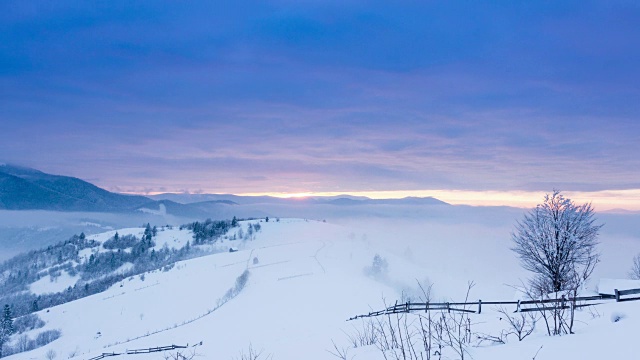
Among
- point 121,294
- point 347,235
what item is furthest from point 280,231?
point 121,294

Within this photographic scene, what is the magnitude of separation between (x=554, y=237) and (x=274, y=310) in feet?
120

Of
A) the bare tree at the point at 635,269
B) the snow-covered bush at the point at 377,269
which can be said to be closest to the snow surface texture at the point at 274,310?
the snow-covered bush at the point at 377,269

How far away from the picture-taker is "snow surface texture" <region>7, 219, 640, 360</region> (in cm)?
896

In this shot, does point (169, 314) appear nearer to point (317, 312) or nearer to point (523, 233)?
point (317, 312)

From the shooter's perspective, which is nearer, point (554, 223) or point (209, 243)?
point (554, 223)

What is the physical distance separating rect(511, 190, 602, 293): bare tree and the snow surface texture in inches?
105

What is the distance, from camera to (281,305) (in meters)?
61.8

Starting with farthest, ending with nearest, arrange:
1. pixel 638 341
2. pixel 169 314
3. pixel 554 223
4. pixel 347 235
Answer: pixel 347 235, pixel 169 314, pixel 554 223, pixel 638 341

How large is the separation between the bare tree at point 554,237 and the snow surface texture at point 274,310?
2662mm

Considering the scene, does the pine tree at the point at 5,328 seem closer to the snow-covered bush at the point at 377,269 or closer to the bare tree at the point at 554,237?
the snow-covered bush at the point at 377,269

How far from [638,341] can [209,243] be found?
190 meters

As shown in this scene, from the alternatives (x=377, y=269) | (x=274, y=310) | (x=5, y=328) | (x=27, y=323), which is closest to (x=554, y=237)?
(x=274, y=310)

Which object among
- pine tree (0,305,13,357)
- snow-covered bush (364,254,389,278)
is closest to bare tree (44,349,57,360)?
pine tree (0,305,13,357)

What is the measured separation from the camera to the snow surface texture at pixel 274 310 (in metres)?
8.96
